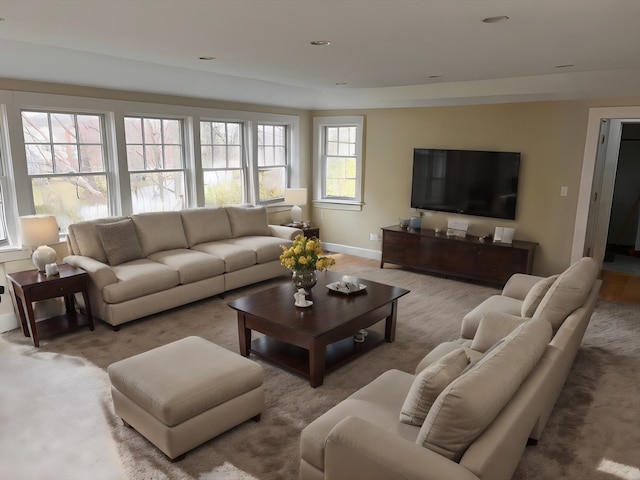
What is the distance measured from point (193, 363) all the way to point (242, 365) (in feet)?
0.96

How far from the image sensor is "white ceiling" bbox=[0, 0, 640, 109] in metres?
2.55

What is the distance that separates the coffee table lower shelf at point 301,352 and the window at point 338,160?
3.63 meters

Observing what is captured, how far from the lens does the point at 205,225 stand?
5.63 m

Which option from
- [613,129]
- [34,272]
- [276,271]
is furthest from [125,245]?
[613,129]

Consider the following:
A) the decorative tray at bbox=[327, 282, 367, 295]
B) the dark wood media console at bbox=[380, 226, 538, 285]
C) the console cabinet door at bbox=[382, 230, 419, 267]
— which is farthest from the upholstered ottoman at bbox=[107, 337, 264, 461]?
the console cabinet door at bbox=[382, 230, 419, 267]

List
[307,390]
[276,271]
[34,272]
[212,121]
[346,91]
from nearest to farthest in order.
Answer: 1. [307,390]
2. [34,272]
3. [276,271]
4. [212,121]
5. [346,91]

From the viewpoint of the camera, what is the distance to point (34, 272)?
414 cm

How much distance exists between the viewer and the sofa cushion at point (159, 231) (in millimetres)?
5012

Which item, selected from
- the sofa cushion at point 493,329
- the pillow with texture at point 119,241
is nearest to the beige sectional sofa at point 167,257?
the pillow with texture at point 119,241

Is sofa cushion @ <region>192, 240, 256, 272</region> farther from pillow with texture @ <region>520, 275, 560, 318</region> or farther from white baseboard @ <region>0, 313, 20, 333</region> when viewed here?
pillow with texture @ <region>520, 275, 560, 318</region>

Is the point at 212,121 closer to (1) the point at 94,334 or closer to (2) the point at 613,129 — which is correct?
(1) the point at 94,334

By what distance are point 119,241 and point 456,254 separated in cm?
399

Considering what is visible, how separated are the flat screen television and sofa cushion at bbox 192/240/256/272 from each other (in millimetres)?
2605

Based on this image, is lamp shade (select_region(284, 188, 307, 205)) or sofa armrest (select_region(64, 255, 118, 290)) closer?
sofa armrest (select_region(64, 255, 118, 290))
